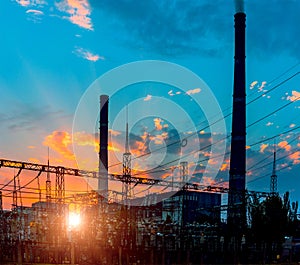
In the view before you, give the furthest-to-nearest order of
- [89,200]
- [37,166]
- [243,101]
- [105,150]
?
[105,150]
[89,200]
[243,101]
[37,166]

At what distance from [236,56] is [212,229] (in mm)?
20941

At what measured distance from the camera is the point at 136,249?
1228 inches

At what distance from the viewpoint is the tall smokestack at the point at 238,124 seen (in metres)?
50.1

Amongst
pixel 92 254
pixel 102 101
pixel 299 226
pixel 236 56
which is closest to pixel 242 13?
pixel 236 56

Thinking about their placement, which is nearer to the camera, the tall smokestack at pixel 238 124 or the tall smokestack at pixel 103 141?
the tall smokestack at pixel 238 124

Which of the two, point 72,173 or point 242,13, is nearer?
point 72,173

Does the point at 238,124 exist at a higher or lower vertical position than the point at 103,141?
higher

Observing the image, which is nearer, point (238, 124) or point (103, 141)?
point (238, 124)

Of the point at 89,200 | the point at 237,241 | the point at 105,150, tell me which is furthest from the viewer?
the point at 105,150

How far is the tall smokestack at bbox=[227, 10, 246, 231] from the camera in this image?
5009 cm

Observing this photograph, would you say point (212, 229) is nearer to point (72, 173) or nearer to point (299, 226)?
point (299, 226)

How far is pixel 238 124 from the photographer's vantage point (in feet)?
166

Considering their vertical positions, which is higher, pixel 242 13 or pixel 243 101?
pixel 242 13

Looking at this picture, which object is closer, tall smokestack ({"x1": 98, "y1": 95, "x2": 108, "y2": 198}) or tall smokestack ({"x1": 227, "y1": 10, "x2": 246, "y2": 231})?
tall smokestack ({"x1": 227, "y1": 10, "x2": 246, "y2": 231})
